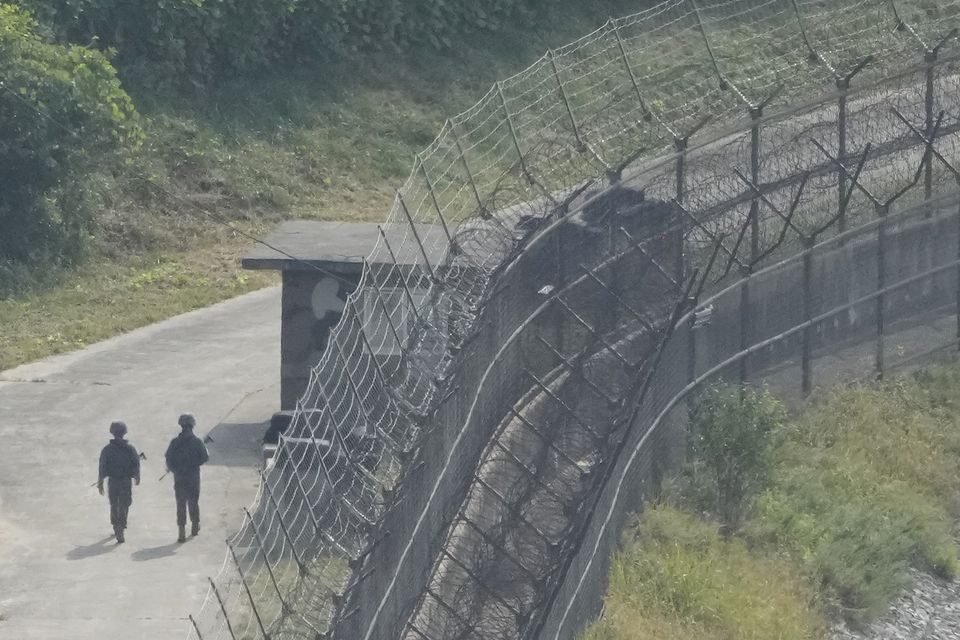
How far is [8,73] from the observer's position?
1894 centimetres

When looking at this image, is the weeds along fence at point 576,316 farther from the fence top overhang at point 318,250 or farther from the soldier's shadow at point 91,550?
the soldier's shadow at point 91,550

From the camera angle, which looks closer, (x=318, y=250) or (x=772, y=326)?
(x=318, y=250)

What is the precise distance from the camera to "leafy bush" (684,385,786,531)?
539 inches

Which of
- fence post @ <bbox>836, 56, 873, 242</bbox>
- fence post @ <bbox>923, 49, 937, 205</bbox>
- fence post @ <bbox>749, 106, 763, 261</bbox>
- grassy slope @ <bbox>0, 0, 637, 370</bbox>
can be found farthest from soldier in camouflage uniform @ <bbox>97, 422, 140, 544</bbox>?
fence post @ <bbox>923, 49, 937, 205</bbox>

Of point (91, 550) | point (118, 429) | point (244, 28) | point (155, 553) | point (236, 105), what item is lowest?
point (91, 550)

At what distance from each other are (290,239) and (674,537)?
15.0 ft

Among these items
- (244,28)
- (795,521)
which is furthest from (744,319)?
(244,28)

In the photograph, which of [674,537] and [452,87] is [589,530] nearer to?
[674,537]

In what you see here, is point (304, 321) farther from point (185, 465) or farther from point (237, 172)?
point (237, 172)

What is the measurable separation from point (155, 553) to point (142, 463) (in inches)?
78.3

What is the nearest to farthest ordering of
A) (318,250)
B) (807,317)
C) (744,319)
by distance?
(318,250) → (744,319) → (807,317)

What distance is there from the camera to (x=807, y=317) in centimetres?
1595

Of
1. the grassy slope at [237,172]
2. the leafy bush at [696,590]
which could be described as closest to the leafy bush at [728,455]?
the leafy bush at [696,590]

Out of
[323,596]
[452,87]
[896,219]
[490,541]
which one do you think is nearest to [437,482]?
[490,541]
